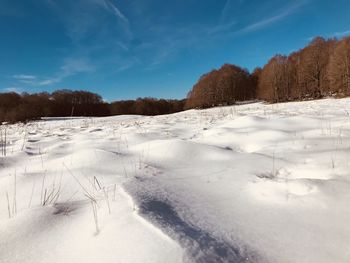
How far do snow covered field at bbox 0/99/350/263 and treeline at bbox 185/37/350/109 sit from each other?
74.0ft

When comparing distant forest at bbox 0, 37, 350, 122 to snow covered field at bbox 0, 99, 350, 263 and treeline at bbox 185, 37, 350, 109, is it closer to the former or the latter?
treeline at bbox 185, 37, 350, 109

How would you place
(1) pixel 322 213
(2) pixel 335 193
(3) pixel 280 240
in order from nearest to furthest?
(3) pixel 280 240 → (1) pixel 322 213 → (2) pixel 335 193

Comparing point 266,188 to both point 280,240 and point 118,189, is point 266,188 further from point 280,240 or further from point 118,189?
point 118,189

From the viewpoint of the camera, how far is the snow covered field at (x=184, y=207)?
1.37m

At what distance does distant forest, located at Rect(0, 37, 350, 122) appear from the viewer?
2600 centimetres

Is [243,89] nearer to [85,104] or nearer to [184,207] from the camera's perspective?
[85,104]

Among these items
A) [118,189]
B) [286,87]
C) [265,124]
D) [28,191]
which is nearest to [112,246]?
[118,189]

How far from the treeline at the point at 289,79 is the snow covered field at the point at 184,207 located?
22566 mm

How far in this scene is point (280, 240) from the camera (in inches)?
57.2

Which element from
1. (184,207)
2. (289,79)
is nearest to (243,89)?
(289,79)

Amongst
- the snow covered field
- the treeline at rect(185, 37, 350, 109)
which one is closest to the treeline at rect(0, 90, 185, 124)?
the treeline at rect(185, 37, 350, 109)

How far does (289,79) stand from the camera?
112ft

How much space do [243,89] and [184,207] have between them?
137 ft

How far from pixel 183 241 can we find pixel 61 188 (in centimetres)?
155
